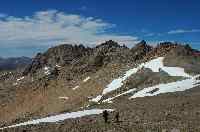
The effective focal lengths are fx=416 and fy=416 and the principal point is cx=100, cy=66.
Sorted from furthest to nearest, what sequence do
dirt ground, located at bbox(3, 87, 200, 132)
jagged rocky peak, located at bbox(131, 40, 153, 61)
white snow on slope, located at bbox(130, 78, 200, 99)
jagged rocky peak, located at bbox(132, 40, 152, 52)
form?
jagged rocky peak, located at bbox(132, 40, 152, 52), jagged rocky peak, located at bbox(131, 40, 153, 61), white snow on slope, located at bbox(130, 78, 200, 99), dirt ground, located at bbox(3, 87, 200, 132)

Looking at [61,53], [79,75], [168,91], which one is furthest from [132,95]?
[61,53]

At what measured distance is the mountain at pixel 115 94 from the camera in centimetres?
3441

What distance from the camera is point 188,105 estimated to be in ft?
128

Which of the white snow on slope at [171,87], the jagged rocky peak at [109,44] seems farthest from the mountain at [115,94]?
the jagged rocky peak at [109,44]

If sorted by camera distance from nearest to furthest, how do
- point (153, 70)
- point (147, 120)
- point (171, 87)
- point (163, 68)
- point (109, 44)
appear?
point (147, 120) → point (171, 87) → point (163, 68) → point (153, 70) → point (109, 44)

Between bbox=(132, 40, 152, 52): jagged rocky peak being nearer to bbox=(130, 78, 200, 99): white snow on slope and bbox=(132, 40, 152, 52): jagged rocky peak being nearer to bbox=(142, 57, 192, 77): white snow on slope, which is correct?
bbox=(142, 57, 192, 77): white snow on slope

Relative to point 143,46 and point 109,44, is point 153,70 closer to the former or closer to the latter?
point 143,46

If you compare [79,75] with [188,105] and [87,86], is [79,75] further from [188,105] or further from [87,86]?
[188,105]

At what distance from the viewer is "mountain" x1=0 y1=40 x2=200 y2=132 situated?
3441cm

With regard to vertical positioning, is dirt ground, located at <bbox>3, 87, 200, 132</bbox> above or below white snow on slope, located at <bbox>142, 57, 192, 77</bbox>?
below

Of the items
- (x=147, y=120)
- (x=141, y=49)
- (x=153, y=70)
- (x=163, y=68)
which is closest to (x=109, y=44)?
(x=141, y=49)

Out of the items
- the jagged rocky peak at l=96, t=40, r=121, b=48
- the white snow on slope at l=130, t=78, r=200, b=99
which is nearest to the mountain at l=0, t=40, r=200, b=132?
the white snow on slope at l=130, t=78, r=200, b=99

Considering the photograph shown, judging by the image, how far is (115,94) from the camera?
225ft

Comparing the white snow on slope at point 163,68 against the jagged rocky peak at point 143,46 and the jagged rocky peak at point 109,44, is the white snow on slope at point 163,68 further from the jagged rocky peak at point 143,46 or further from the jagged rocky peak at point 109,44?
the jagged rocky peak at point 109,44
